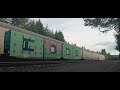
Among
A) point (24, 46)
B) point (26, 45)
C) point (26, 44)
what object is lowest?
point (24, 46)

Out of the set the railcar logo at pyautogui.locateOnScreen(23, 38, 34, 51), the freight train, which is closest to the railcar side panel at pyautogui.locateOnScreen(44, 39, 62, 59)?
the freight train

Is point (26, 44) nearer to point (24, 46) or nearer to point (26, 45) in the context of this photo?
point (26, 45)

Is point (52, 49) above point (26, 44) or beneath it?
beneath

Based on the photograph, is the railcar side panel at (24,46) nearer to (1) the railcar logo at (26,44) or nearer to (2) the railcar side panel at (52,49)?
(1) the railcar logo at (26,44)

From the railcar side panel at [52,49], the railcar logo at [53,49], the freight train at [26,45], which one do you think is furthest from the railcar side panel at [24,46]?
the railcar logo at [53,49]

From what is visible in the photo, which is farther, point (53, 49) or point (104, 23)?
point (53, 49)

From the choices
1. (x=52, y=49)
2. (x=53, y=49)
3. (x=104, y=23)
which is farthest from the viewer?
(x=53, y=49)

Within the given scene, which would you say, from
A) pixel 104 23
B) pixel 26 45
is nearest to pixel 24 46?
Result: pixel 26 45

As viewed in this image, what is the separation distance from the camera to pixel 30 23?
88875mm

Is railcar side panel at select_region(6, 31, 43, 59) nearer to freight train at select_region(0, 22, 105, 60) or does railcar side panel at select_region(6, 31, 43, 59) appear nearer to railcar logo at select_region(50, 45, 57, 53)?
freight train at select_region(0, 22, 105, 60)

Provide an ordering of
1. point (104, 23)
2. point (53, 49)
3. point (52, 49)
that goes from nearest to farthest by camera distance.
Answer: point (104, 23) < point (52, 49) < point (53, 49)

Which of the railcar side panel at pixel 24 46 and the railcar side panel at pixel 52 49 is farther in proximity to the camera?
the railcar side panel at pixel 52 49
